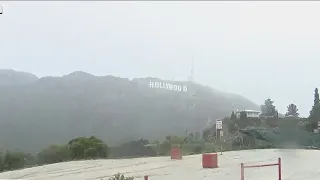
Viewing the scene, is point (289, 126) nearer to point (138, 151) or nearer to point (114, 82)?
point (138, 151)

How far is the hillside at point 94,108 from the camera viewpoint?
2319 inches

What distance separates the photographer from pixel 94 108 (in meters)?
74.4

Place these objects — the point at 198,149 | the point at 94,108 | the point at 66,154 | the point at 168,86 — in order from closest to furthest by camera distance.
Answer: the point at 66,154, the point at 198,149, the point at 94,108, the point at 168,86

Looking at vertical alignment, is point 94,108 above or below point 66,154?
above

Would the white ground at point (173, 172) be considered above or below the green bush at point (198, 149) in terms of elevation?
below

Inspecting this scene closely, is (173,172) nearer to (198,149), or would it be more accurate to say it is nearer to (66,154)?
(66,154)

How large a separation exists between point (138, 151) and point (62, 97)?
108ft

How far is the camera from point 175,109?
257ft

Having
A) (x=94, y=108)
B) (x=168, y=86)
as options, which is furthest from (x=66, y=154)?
(x=168, y=86)

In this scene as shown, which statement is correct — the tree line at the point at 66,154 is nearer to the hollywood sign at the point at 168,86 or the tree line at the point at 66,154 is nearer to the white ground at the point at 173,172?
the white ground at the point at 173,172

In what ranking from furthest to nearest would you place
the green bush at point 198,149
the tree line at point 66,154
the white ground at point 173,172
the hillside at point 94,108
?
the hillside at point 94,108 < the green bush at point 198,149 < the tree line at point 66,154 < the white ground at point 173,172

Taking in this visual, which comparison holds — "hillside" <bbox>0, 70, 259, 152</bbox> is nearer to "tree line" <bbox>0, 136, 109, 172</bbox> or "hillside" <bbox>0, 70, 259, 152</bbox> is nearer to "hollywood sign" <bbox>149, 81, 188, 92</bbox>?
"hollywood sign" <bbox>149, 81, 188, 92</bbox>

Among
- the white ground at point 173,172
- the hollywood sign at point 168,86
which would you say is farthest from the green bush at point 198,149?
the hollywood sign at point 168,86

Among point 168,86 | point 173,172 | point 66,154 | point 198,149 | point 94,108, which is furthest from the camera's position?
point 168,86
